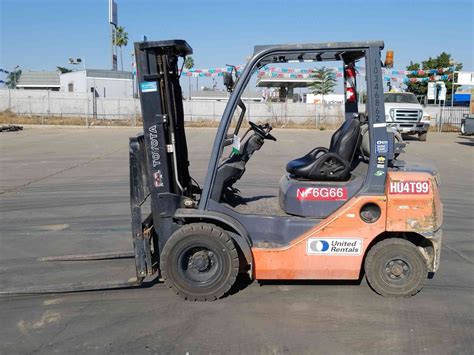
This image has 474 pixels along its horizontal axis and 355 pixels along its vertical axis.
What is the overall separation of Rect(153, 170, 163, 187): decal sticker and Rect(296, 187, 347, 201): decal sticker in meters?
1.33

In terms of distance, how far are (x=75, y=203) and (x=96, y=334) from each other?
5799 mm

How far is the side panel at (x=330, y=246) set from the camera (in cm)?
454

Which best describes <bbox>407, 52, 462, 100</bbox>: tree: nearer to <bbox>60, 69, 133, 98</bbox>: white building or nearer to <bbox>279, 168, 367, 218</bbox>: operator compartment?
<bbox>60, 69, 133, 98</bbox>: white building

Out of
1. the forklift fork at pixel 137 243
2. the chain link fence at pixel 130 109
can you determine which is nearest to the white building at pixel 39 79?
the chain link fence at pixel 130 109

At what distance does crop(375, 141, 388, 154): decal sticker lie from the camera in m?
4.50

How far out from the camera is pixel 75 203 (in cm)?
937

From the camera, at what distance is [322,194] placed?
467 centimetres

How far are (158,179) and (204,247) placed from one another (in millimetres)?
792

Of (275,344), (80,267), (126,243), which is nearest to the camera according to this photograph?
(275,344)

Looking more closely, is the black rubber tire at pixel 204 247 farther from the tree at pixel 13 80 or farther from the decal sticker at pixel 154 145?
the tree at pixel 13 80

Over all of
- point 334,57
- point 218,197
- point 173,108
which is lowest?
point 218,197

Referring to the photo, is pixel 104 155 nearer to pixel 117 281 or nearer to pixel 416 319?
pixel 117 281

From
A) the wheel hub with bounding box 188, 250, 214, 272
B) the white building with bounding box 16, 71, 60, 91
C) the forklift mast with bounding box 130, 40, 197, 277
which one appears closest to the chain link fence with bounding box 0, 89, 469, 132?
the forklift mast with bounding box 130, 40, 197, 277

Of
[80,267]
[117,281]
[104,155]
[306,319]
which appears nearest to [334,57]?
[306,319]
